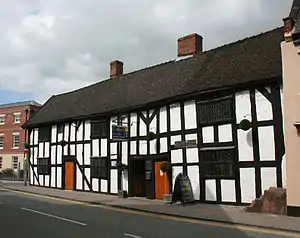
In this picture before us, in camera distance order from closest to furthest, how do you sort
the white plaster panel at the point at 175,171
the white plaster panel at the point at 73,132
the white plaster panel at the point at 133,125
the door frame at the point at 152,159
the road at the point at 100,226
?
the road at the point at 100,226 < the white plaster panel at the point at 175,171 < the door frame at the point at 152,159 < the white plaster panel at the point at 133,125 < the white plaster panel at the point at 73,132

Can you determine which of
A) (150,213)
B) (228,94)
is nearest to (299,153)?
(228,94)

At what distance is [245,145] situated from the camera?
14.8 m

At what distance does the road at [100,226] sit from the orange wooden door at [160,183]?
3.79 metres

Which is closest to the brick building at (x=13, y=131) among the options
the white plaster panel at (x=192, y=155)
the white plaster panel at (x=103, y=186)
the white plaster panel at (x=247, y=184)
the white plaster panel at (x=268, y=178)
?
the white plaster panel at (x=103, y=186)

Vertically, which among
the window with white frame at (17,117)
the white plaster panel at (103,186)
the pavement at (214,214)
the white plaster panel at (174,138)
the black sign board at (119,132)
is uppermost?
the window with white frame at (17,117)

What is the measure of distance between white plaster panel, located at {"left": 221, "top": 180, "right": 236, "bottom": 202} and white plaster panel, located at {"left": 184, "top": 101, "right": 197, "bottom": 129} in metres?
2.96

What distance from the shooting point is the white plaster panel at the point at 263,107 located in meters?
14.3

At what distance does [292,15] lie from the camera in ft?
44.4

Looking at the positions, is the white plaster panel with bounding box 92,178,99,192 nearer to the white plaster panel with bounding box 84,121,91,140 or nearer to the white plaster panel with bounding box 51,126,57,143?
the white plaster panel with bounding box 84,121,91,140

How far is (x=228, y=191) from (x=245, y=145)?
80.0 inches

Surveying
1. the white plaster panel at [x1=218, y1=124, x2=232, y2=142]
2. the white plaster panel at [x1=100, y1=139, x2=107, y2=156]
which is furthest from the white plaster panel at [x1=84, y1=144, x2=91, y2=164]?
the white plaster panel at [x1=218, y1=124, x2=232, y2=142]

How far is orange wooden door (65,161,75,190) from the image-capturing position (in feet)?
78.3

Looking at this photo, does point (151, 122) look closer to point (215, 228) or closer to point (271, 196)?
point (271, 196)

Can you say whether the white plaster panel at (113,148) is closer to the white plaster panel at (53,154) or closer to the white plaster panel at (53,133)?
the white plaster panel at (53,154)
